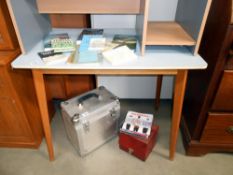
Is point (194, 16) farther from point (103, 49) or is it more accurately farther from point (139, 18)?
point (103, 49)

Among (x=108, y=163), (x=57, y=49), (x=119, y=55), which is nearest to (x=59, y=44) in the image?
(x=57, y=49)

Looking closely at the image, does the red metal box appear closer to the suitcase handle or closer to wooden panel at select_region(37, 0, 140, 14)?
the suitcase handle

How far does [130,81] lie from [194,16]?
2.84 ft

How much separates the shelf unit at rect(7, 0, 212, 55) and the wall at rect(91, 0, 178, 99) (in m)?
0.18

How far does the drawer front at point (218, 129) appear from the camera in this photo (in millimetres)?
1135

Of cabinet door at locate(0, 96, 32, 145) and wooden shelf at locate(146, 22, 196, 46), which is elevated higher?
wooden shelf at locate(146, 22, 196, 46)

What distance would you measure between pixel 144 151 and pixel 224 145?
21.6 inches

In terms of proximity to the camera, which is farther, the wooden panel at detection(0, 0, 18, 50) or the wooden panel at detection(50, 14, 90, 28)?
the wooden panel at detection(50, 14, 90, 28)

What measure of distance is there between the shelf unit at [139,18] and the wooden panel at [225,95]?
22 centimetres

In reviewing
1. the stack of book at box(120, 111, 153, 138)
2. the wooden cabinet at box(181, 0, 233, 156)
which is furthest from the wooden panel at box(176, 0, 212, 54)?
the stack of book at box(120, 111, 153, 138)

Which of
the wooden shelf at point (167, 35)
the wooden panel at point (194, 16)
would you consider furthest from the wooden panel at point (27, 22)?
the wooden panel at point (194, 16)

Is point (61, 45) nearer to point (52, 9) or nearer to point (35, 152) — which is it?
point (52, 9)

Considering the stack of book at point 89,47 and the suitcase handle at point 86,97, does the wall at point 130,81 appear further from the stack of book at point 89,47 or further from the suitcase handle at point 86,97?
the suitcase handle at point 86,97

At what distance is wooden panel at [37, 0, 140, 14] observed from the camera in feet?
3.88
